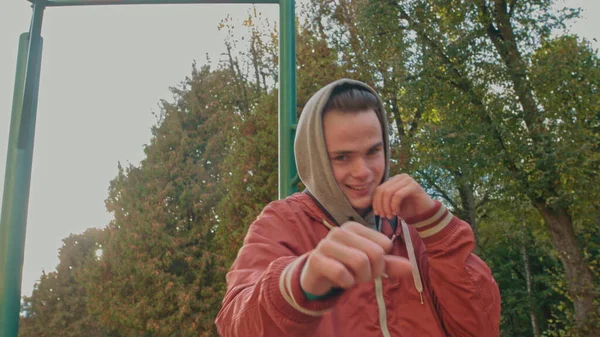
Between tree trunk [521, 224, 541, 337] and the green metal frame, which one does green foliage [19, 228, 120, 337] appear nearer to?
tree trunk [521, 224, 541, 337]

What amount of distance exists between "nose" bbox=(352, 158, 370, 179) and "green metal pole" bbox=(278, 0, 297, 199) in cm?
194

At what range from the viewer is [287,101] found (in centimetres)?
381

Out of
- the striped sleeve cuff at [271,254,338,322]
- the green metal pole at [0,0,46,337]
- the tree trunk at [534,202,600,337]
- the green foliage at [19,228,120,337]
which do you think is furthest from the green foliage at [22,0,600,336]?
the striped sleeve cuff at [271,254,338,322]

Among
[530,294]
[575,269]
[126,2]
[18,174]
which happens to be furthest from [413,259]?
[530,294]

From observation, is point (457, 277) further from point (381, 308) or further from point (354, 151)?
point (354, 151)

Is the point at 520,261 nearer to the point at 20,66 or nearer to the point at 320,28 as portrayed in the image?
the point at 320,28

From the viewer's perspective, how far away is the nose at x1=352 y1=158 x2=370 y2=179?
1.50 meters

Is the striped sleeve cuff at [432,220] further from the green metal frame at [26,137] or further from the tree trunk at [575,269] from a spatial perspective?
the tree trunk at [575,269]

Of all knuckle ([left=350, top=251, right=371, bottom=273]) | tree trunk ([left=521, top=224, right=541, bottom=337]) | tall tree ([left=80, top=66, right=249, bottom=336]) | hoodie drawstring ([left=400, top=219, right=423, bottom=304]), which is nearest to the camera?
knuckle ([left=350, top=251, right=371, bottom=273])

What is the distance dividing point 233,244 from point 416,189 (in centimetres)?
1285

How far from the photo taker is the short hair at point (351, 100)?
1555mm

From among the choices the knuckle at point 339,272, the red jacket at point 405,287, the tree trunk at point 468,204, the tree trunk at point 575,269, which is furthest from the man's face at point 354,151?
the tree trunk at point 468,204

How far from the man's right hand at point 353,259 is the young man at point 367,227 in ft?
0.59

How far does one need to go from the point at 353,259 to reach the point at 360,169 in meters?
0.68
